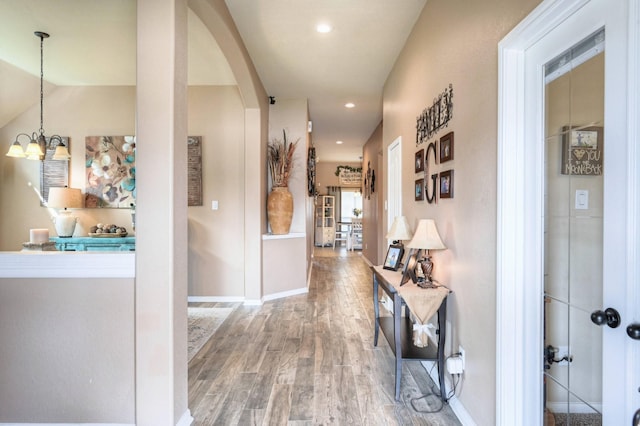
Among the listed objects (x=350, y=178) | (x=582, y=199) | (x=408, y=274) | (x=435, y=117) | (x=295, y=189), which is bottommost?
(x=408, y=274)

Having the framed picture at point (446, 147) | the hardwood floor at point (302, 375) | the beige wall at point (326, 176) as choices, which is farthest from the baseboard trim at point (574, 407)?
the beige wall at point (326, 176)

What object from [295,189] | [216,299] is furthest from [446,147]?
[216,299]

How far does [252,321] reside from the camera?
3.57m

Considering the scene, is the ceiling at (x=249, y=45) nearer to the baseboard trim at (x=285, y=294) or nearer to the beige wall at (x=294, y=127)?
the beige wall at (x=294, y=127)

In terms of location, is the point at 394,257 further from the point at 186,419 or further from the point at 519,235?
the point at 186,419

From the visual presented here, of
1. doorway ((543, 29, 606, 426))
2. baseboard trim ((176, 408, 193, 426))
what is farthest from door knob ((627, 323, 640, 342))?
baseboard trim ((176, 408, 193, 426))

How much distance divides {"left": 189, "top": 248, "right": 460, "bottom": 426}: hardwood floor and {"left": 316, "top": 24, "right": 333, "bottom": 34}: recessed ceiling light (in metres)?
2.84

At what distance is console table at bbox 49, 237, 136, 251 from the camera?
355 centimetres

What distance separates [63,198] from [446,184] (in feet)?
13.9

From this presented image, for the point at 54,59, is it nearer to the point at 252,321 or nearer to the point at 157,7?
the point at 157,7

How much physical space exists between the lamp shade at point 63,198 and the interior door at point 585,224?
4.69m

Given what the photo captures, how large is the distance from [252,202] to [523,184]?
3224 millimetres

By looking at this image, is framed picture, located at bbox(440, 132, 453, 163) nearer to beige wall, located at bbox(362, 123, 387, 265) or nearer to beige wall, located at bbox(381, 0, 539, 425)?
beige wall, located at bbox(381, 0, 539, 425)

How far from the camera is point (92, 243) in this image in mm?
3574
